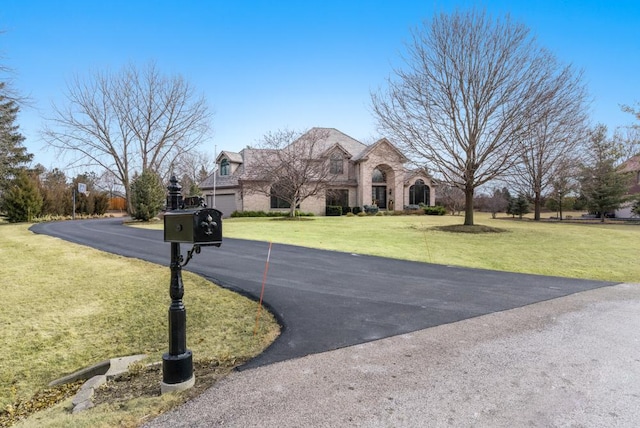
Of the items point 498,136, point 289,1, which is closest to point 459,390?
point 289,1

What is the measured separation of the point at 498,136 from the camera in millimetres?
19547

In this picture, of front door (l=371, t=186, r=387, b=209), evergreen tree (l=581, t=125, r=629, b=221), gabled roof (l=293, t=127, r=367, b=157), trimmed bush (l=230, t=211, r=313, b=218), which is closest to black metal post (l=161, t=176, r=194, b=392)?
trimmed bush (l=230, t=211, r=313, b=218)

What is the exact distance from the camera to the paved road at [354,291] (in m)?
4.72

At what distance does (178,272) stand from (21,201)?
1278 inches

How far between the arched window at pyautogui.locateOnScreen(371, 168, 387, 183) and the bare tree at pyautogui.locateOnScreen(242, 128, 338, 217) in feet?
23.0

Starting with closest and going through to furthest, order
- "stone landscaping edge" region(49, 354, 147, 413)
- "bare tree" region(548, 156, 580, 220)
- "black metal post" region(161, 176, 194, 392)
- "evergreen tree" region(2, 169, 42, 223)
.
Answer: "black metal post" region(161, 176, 194, 392), "stone landscaping edge" region(49, 354, 147, 413), "bare tree" region(548, 156, 580, 220), "evergreen tree" region(2, 169, 42, 223)

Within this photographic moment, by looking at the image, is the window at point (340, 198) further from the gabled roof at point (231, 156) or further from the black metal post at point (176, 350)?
the black metal post at point (176, 350)

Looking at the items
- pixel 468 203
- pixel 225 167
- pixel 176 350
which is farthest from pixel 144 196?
pixel 176 350

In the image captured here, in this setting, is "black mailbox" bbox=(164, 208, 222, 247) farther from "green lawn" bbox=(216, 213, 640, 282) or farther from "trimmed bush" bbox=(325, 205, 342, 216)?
"trimmed bush" bbox=(325, 205, 342, 216)

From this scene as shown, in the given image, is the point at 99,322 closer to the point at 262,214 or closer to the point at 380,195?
the point at 262,214

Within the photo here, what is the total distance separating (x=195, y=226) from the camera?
321 centimetres

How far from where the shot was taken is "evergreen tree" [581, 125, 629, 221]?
31.1 metres

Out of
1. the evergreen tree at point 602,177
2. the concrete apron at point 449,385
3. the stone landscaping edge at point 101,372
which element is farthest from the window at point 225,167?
the concrete apron at point 449,385

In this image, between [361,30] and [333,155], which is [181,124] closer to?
[333,155]
